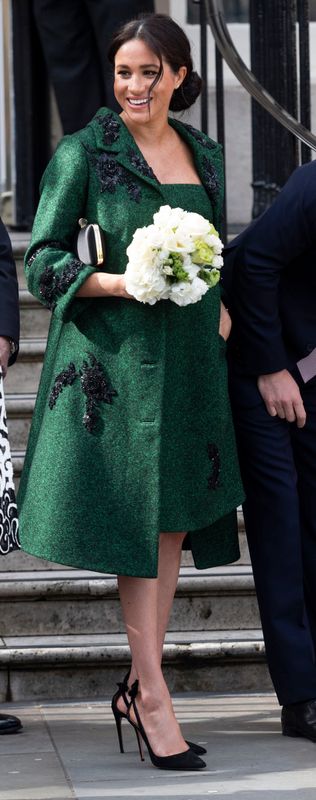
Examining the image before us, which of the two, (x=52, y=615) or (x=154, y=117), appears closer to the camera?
(x=154, y=117)

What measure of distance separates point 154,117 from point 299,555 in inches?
47.0

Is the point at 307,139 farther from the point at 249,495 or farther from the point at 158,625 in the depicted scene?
the point at 158,625

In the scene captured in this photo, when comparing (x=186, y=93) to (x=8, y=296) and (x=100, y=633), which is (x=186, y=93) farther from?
(x=100, y=633)

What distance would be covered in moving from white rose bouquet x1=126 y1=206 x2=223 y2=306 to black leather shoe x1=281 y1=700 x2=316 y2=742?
3.86 ft

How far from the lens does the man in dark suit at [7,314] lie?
14.6 feet

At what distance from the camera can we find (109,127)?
4172 mm

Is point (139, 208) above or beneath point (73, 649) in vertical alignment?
above

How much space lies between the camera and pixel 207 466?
4227 millimetres

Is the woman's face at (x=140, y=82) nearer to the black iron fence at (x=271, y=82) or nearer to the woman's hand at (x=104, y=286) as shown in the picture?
the woman's hand at (x=104, y=286)

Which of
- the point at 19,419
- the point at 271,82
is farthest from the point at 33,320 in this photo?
the point at 271,82

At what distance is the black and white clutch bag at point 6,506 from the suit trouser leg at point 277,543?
0.61 m

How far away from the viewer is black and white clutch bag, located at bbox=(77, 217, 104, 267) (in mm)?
4078

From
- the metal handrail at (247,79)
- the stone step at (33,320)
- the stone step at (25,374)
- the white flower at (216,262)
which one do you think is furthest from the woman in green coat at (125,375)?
the stone step at (33,320)

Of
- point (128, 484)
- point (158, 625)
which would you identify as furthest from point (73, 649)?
point (128, 484)
